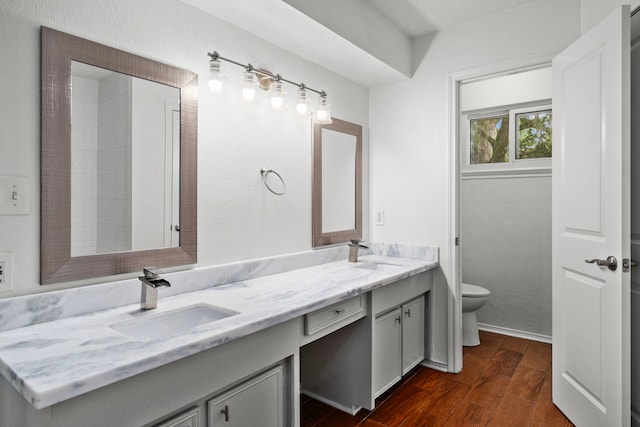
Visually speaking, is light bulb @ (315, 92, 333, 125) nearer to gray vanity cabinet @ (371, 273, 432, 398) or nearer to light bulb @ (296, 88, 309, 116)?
light bulb @ (296, 88, 309, 116)

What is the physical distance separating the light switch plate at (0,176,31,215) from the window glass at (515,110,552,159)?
11.4 ft

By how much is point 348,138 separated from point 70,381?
227 centimetres

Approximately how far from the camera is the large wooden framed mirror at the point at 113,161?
4.47 feet

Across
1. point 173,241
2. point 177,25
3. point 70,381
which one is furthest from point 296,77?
point 70,381

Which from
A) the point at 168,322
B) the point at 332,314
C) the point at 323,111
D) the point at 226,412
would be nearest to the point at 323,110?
the point at 323,111

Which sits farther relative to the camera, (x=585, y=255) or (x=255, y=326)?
(x=585, y=255)

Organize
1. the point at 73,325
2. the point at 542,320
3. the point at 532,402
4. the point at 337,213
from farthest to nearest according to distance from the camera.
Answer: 1. the point at 542,320
2. the point at 337,213
3. the point at 532,402
4. the point at 73,325

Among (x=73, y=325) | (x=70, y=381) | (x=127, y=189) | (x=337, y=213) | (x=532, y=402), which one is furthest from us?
(x=337, y=213)

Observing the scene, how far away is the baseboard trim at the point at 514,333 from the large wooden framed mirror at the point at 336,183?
1560mm

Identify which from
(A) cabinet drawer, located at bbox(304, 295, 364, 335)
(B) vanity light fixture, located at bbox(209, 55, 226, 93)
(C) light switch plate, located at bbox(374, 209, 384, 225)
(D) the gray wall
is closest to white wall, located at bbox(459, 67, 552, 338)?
(D) the gray wall

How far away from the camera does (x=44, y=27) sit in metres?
1.33

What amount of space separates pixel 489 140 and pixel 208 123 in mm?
2698

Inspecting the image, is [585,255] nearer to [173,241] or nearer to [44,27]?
[173,241]

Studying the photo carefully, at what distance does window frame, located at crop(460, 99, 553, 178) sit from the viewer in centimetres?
326
